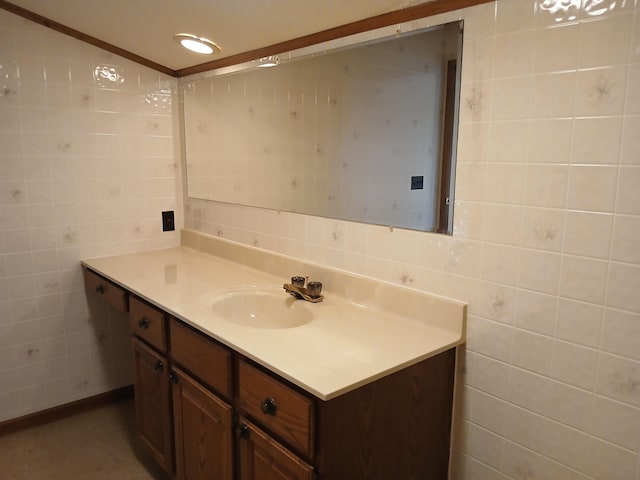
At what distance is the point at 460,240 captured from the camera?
58.6 inches

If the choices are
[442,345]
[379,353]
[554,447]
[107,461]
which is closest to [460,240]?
[442,345]

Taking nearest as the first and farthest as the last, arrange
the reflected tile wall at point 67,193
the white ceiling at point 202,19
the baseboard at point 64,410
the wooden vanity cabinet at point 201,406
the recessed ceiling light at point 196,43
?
the wooden vanity cabinet at point 201,406 → the white ceiling at point 202,19 → the recessed ceiling light at point 196,43 → the reflected tile wall at point 67,193 → the baseboard at point 64,410

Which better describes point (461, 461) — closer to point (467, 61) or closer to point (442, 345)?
point (442, 345)

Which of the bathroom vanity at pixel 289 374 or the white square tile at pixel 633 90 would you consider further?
the bathroom vanity at pixel 289 374

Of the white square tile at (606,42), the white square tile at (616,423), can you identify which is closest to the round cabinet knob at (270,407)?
the white square tile at (616,423)

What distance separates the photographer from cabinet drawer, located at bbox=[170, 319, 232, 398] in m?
1.49

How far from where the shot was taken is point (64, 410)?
254cm

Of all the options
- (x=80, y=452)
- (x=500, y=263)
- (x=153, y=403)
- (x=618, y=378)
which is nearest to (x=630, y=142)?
(x=500, y=263)

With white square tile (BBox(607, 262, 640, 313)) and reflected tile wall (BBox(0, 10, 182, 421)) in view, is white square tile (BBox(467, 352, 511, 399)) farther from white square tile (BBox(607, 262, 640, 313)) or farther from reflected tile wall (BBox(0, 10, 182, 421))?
reflected tile wall (BBox(0, 10, 182, 421))

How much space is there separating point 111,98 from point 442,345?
2040 millimetres

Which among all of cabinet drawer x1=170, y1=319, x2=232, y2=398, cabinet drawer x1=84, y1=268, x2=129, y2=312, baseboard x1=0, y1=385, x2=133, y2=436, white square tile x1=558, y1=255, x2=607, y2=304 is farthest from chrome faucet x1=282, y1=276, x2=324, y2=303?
baseboard x1=0, y1=385, x2=133, y2=436

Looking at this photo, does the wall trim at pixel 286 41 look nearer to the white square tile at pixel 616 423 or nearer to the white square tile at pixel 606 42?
the white square tile at pixel 606 42

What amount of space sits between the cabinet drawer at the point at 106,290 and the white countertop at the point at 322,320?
5 centimetres

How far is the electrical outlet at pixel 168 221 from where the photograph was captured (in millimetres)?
2734
